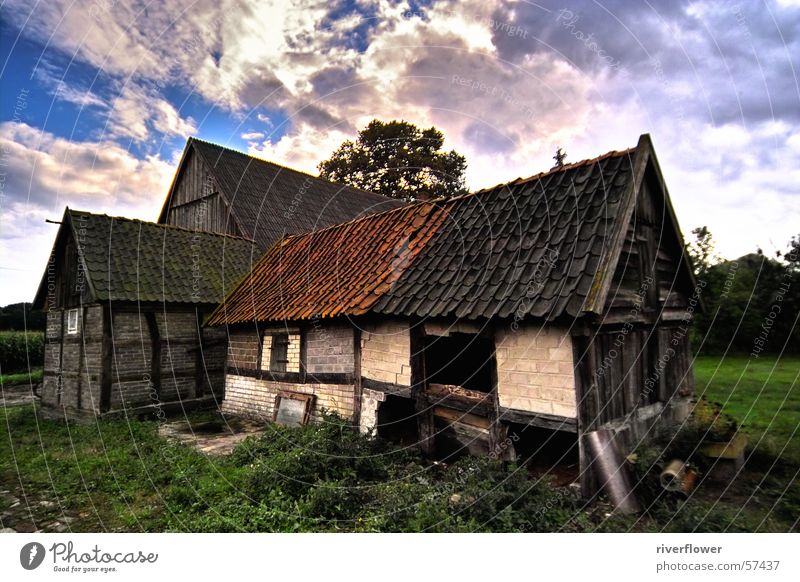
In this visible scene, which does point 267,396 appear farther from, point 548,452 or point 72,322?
point 72,322

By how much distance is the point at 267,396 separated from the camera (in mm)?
8656

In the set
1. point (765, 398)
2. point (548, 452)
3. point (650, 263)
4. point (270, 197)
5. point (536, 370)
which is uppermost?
point (270, 197)

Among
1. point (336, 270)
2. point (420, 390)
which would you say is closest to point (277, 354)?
point (336, 270)

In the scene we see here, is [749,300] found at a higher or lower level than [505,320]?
higher

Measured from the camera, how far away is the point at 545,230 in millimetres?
5590

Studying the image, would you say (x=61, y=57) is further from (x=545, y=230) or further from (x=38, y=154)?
(x=545, y=230)

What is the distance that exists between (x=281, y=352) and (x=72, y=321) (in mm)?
6229

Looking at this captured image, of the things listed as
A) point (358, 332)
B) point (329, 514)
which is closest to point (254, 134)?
point (358, 332)

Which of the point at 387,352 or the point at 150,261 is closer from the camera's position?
the point at 387,352

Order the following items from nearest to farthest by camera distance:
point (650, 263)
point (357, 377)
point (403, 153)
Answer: point (650, 263) < point (357, 377) < point (403, 153)

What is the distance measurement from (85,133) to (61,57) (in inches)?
27.6

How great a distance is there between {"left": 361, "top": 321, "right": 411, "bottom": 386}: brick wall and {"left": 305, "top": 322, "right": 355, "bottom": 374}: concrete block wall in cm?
32

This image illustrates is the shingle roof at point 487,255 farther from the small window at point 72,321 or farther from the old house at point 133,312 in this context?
the small window at point 72,321

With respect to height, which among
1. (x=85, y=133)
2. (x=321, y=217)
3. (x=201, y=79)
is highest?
(x=321, y=217)
